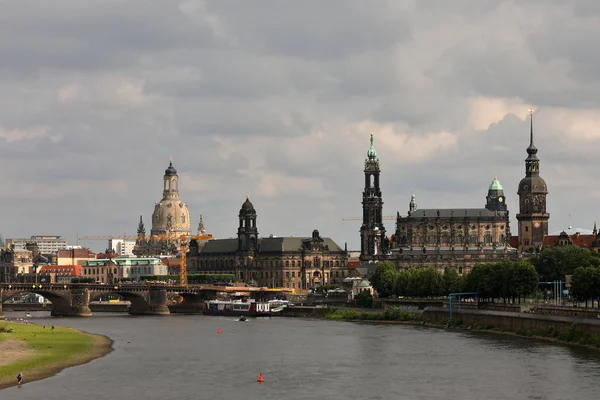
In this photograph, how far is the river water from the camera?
83688 millimetres

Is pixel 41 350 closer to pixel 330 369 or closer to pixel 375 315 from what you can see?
pixel 330 369

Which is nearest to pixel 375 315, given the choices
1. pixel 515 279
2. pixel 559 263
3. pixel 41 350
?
pixel 515 279

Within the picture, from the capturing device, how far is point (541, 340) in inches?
4665

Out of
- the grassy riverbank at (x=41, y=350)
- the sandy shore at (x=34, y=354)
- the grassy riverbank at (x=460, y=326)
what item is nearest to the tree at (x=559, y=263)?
the grassy riverbank at (x=460, y=326)

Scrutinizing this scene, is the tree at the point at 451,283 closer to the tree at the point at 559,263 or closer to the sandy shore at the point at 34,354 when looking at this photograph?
the tree at the point at 559,263

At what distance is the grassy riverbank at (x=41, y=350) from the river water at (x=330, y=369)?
4.51ft

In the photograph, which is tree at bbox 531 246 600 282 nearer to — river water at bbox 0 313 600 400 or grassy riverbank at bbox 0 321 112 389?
river water at bbox 0 313 600 400

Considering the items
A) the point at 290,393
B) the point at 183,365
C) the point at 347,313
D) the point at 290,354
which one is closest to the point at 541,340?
the point at 290,354

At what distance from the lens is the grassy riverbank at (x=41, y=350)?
93.9 metres

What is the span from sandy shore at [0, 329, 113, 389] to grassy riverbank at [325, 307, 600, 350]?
36.7m

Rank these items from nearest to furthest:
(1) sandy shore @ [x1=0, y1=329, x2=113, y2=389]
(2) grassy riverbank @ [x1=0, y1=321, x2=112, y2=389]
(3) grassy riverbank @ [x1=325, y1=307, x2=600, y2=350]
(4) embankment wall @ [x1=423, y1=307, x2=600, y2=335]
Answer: (1) sandy shore @ [x1=0, y1=329, x2=113, y2=389]
(2) grassy riverbank @ [x1=0, y1=321, x2=112, y2=389]
(3) grassy riverbank @ [x1=325, y1=307, x2=600, y2=350]
(4) embankment wall @ [x1=423, y1=307, x2=600, y2=335]

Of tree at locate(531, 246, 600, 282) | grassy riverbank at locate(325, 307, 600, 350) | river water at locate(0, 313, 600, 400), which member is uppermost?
tree at locate(531, 246, 600, 282)

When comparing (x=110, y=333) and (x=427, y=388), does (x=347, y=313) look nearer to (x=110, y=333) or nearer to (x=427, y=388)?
(x=110, y=333)

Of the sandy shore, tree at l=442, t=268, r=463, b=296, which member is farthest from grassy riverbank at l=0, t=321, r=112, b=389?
tree at l=442, t=268, r=463, b=296
